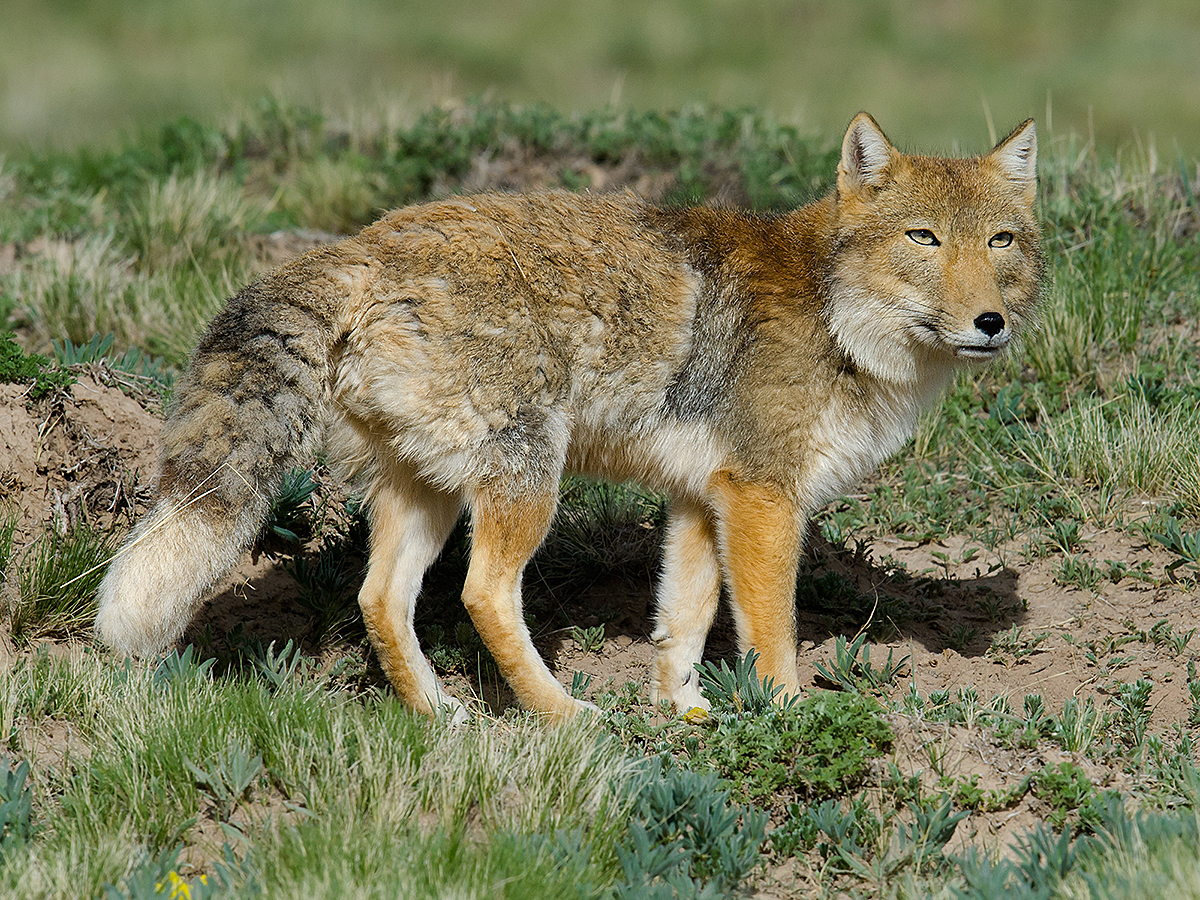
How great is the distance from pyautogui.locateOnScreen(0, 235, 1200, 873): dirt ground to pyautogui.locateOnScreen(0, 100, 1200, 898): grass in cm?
4

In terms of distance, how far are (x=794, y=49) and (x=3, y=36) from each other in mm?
18425

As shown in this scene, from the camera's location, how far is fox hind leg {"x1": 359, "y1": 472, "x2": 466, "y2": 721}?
5.05 m

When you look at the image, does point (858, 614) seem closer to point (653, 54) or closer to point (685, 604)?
point (685, 604)

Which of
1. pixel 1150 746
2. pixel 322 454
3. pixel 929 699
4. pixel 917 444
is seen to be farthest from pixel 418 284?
pixel 917 444

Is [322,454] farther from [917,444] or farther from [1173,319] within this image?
[1173,319]

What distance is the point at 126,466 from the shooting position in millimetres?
5930

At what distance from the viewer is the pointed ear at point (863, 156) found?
5258mm

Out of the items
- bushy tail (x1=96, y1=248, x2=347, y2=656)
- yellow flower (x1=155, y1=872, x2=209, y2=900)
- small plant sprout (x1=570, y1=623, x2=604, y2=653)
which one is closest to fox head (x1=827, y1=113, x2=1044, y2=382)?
small plant sprout (x1=570, y1=623, x2=604, y2=653)

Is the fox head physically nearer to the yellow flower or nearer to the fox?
the fox

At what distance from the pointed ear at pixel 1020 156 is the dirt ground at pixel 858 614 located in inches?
89.0

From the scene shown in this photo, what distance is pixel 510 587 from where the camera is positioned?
4.89m

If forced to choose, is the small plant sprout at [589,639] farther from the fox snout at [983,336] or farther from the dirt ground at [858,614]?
the fox snout at [983,336]

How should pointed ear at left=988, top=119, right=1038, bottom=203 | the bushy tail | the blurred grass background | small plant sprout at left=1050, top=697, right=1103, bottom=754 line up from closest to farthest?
the bushy tail, small plant sprout at left=1050, top=697, right=1103, bottom=754, pointed ear at left=988, top=119, right=1038, bottom=203, the blurred grass background

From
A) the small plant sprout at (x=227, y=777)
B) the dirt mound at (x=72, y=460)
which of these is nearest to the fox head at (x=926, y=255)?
the small plant sprout at (x=227, y=777)
